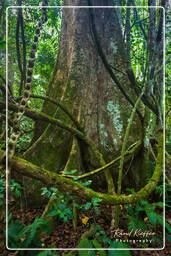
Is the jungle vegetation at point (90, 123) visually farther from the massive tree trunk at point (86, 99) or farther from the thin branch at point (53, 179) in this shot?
the thin branch at point (53, 179)

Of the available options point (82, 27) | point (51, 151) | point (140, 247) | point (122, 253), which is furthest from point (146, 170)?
point (82, 27)

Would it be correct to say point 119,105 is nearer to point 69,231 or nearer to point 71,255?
point 69,231

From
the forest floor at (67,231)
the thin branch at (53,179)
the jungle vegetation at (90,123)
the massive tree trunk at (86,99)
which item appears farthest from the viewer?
the massive tree trunk at (86,99)

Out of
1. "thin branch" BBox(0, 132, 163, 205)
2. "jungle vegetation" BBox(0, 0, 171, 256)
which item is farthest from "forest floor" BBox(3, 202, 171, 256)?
"thin branch" BBox(0, 132, 163, 205)

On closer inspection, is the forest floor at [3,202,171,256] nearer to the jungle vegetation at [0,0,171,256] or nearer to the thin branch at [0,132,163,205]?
the jungle vegetation at [0,0,171,256]

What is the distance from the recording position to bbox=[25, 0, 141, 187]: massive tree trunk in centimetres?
225

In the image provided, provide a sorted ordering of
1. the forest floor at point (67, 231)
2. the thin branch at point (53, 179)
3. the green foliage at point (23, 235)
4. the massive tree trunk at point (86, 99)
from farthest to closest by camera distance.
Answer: the massive tree trunk at point (86, 99) < the forest floor at point (67, 231) < the green foliage at point (23, 235) < the thin branch at point (53, 179)

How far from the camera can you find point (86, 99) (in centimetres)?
239

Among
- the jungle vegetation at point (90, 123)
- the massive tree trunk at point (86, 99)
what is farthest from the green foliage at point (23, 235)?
the massive tree trunk at point (86, 99)

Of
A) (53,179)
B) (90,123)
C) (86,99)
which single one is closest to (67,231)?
(53,179)

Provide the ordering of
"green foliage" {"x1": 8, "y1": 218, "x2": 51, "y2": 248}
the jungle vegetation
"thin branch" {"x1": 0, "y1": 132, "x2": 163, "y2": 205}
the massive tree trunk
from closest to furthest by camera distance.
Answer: "thin branch" {"x1": 0, "y1": 132, "x2": 163, "y2": 205}
"green foliage" {"x1": 8, "y1": 218, "x2": 51, "y2": 248}
the jungle vegetation
the massive tree trunk

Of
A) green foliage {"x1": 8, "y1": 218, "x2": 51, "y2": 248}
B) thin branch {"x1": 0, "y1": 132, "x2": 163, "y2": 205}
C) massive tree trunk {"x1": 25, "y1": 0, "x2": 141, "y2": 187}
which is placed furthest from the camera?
massive tree trunk {"x1": 25, "y1": 0, "x2": 141, "y2": 187}

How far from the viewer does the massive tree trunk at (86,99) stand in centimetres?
225

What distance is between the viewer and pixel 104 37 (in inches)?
98.4
